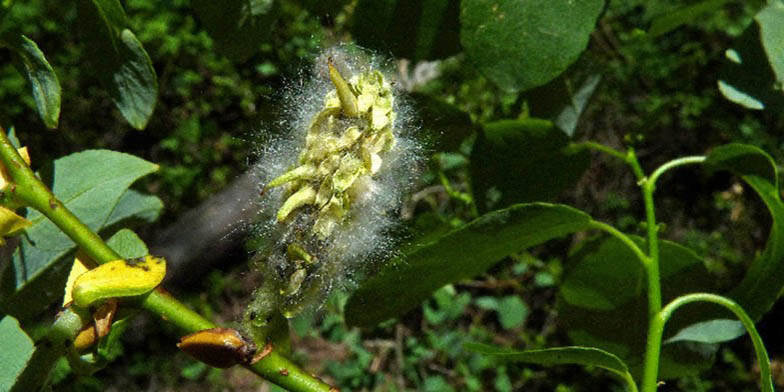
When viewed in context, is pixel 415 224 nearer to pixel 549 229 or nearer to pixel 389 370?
pixel 549 229

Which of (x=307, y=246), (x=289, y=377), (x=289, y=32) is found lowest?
(x=289, y=32)

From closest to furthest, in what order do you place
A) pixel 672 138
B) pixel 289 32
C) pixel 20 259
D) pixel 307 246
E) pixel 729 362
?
1. pixel 307 246
2. pixel 20 259
3. pixel 289 32
4. pixel 729 362
5. pixel 672 138

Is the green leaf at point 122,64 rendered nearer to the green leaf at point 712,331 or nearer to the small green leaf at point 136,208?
the small green leaf at point 136,208

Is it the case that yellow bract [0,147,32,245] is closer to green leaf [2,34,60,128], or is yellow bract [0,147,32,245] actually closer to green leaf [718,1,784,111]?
green leaf [2,34,60,128]

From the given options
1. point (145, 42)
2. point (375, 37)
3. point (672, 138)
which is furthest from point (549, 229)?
point (145, 42)

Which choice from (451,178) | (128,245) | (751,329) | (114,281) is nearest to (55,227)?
(128,245)

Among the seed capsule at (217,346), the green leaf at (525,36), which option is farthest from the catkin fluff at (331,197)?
the green leaf at (525,36)

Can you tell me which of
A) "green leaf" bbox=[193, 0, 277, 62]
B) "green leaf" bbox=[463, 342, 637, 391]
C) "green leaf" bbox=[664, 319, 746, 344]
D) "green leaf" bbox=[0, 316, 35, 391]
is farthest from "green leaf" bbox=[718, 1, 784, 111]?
"green leaf" bbox=[0, 316, 35, 391]
